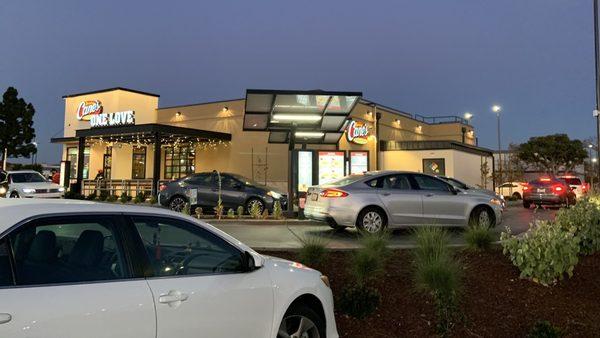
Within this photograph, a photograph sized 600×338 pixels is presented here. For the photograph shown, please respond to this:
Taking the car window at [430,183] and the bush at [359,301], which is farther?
the car window at [430,183]

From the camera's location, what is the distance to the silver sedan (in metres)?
11.9

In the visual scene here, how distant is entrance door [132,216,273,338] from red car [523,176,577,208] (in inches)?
905

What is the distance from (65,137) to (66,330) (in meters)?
40.2

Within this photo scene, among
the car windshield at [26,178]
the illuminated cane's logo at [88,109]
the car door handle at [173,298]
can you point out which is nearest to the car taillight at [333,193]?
the car door handle at [173,298]

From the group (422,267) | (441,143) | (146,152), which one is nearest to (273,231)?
(422,267)

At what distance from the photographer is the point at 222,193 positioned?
58.1 ft

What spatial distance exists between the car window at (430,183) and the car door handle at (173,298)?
9.91 m

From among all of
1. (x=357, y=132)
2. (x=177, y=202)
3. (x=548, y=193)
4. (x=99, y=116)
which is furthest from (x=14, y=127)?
(x=548, y=193)

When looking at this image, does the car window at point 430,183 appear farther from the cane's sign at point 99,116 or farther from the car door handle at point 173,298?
the cane's sign at point 99,116

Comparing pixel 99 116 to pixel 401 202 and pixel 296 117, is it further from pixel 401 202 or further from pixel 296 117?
pixel 401 202

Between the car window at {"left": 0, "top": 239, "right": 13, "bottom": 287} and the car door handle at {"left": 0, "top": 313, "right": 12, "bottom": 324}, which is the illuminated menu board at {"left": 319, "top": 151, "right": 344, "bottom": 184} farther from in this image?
the car door handle at {"left": 0, "top": 313, "right": 12, "bottom": 324}

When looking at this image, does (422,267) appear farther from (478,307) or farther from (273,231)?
(273,231)

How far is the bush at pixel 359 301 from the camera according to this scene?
18.7ft

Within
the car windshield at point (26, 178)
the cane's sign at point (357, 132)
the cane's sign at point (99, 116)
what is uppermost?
the cane's sign at point (99, 116)
